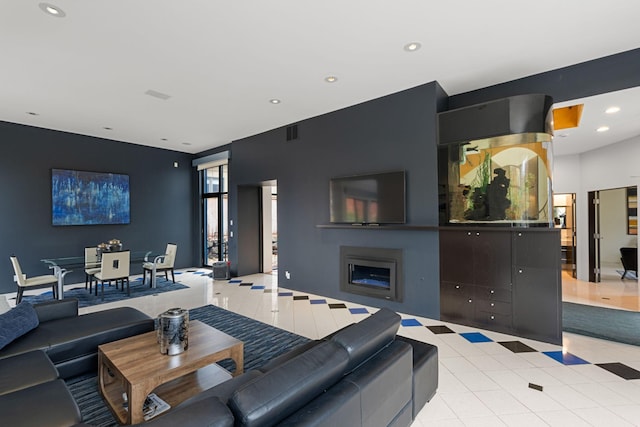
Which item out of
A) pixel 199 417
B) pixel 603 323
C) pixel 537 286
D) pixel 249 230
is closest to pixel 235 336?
pixel 199 417

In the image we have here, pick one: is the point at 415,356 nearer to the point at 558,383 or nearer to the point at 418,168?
the point at 558,383

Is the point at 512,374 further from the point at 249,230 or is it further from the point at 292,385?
the point at 249,230

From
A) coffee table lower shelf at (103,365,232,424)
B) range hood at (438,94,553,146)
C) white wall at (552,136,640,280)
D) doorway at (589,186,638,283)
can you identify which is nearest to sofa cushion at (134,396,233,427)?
coffee table lower shelf at (103,365,232,424)

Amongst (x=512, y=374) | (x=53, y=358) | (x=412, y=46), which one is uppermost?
(x=412, y=46)

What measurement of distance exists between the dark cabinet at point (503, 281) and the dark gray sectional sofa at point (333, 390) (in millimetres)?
1988

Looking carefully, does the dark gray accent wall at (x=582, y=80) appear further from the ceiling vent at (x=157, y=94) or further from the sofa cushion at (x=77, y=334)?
the sofa cushion at (x=77, y=334)

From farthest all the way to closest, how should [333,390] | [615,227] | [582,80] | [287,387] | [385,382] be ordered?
1. [615,227]
2. [582,80]
3. [385,382]
4. [333,390]
5. [287,387]

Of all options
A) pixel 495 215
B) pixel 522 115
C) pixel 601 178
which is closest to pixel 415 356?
pixel 495 215

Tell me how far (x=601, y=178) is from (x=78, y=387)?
8.60 metres

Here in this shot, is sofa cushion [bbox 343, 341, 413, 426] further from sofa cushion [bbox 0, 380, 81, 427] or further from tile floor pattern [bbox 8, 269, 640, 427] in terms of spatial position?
sofa cushion [bbox 0, 380, 81, 427]

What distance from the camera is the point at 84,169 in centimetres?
648

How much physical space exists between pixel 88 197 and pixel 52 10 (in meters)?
5.00

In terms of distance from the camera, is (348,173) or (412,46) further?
(348,173)

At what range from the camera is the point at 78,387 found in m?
2.46
